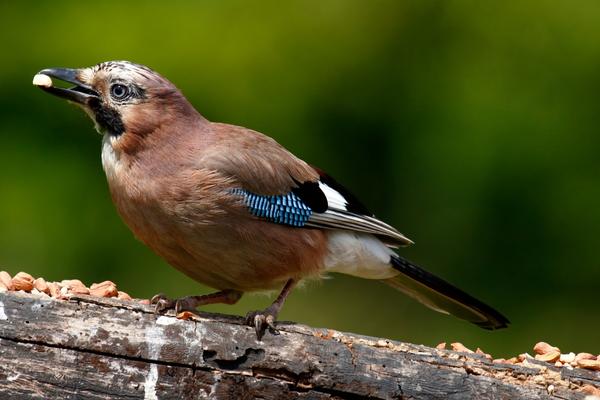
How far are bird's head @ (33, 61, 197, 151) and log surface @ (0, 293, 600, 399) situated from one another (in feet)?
2.86

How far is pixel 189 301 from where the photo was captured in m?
4.11

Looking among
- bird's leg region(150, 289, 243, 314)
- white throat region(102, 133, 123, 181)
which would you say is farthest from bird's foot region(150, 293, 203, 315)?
white throat region(102, 133, 123, 181)

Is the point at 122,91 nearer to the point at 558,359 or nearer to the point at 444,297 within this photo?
the point at 444,297

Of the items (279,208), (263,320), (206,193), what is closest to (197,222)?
(206,193)

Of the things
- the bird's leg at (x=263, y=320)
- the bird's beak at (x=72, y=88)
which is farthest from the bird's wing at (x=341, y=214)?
the bird's beak at (x=72, y=88)

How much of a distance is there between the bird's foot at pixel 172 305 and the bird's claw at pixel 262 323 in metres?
0.20

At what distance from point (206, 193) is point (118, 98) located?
0.49 metres

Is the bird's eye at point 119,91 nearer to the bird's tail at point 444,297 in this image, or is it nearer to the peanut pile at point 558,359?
the bird's tail at point 444,297

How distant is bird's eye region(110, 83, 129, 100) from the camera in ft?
14.6

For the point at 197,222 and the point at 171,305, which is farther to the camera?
the point at 197,222

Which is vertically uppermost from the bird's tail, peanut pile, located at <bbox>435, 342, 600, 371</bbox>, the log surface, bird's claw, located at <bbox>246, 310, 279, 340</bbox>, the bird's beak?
the bird's beak

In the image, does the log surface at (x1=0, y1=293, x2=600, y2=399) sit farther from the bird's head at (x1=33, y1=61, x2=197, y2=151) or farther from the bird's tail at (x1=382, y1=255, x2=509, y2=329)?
the bird's tail at (x1=382, y1=255, x2=509, y2=329)

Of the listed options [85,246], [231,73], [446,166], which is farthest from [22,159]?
[446,166]

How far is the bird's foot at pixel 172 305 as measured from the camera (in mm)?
3871
